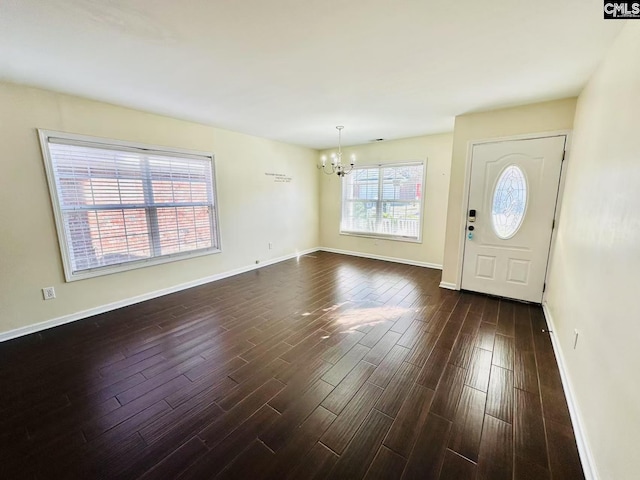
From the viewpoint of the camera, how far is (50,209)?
2.77m

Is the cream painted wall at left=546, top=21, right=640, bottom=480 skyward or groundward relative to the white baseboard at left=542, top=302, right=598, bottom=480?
skyward

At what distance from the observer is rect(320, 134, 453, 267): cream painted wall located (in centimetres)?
477

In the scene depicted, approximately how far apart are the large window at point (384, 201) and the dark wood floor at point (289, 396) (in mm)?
2384

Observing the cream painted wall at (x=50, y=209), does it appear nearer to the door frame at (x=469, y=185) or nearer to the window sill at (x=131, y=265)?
the window sill at (x=131, y=265)

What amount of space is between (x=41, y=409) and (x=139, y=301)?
1.83 metres

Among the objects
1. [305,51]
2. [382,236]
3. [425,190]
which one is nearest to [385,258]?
[382,236]

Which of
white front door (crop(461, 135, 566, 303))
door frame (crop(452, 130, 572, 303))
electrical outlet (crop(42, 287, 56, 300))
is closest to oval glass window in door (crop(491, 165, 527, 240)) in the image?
white front door (crop(461, 135, 566, 303))

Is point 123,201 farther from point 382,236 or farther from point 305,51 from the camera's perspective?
point 382,236

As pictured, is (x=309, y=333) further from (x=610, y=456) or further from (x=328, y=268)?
(x=328, y=268)

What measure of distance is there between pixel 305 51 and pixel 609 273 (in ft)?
7.99

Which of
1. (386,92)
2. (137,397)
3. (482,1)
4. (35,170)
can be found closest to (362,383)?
(137,397)

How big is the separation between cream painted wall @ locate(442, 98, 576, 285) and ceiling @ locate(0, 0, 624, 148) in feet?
0.59

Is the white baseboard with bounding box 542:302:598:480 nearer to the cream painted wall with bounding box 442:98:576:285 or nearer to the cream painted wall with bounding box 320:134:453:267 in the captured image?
the cream painted wall with bounding box 442:98:576:285

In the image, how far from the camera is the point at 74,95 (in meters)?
2.80
